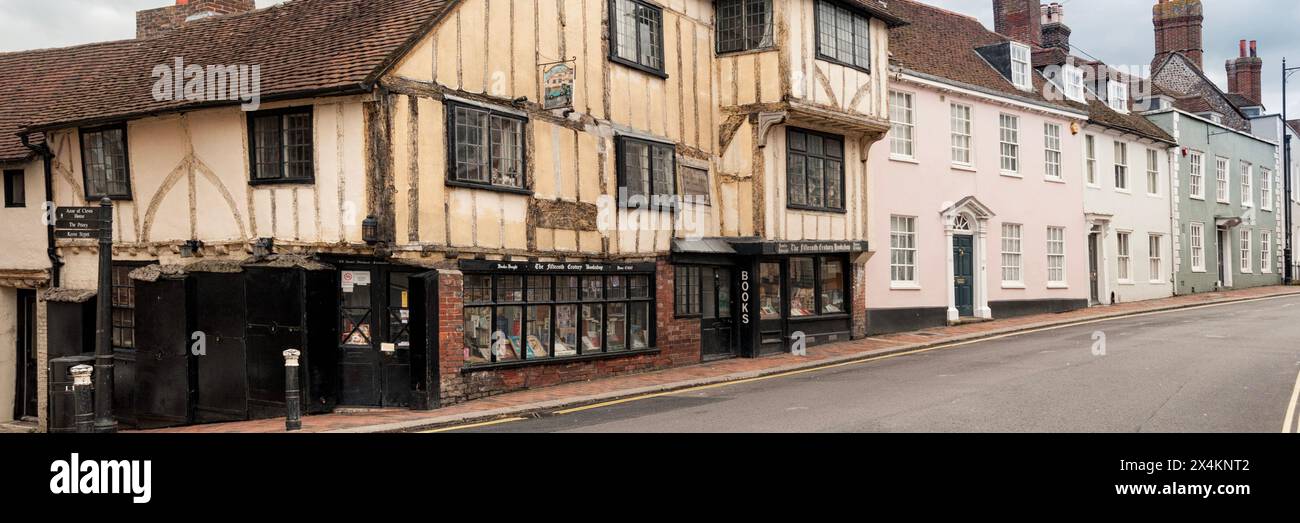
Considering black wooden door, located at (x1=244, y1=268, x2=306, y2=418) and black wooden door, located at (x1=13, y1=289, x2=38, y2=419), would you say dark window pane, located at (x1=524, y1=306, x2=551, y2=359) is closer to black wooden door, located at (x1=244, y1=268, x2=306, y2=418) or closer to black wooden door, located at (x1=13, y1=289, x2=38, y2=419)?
black wooden door, located at (x1=244, y1=268, x2=306, y2=418)

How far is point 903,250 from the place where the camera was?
24422 millimetres

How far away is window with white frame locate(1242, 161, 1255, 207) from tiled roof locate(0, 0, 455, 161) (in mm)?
36702

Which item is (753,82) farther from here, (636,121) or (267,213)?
(267,213)

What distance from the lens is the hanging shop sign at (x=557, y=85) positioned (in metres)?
15.5

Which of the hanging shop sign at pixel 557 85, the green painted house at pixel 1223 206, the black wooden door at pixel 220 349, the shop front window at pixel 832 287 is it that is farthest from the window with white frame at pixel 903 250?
the green painted house at pixel 1223 206

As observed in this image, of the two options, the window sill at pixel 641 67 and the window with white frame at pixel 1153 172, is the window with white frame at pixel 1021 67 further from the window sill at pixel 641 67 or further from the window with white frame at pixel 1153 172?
the window sill at pixel 641 67

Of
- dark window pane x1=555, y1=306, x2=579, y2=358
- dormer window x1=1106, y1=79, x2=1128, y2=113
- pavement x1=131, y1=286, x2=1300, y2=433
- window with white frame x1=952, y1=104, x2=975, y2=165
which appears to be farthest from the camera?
dormer window x1=1106, y1=79, x2=1128, y2=113

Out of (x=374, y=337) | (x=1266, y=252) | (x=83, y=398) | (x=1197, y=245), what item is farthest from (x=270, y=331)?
(x=1266, y=252)

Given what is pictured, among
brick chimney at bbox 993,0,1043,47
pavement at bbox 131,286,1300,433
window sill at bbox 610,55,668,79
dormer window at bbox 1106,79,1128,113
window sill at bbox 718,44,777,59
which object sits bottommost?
pavement at bbox 131,286,1300,433

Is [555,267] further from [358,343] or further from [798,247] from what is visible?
[798,247]

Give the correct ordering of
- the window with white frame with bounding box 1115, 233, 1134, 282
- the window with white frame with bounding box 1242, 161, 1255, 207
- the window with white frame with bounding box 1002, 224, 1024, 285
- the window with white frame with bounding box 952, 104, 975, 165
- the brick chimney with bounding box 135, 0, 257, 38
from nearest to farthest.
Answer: the brick chimney with bounding box 135, 0, 257, 38 < the window with white frame with bounding box 952, 104, 975, 165 < the window with white frame with bounding box 1002, 224, 1024, 285 < the window with white frame with bounding box 1115, 233, 1134, 282 < the window with white frame with bounding box 1242, 161, 1255, 207

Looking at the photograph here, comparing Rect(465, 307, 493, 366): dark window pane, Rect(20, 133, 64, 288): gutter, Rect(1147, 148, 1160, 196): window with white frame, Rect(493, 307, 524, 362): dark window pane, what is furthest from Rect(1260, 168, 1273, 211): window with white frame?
Rect(20, 133, 64, 288): gutter

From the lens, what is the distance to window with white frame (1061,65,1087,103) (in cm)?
3030

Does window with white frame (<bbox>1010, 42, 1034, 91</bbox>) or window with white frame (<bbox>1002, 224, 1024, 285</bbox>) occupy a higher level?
window with white frame (<bbox>1010, 42, 1034, 91</bbox>)
